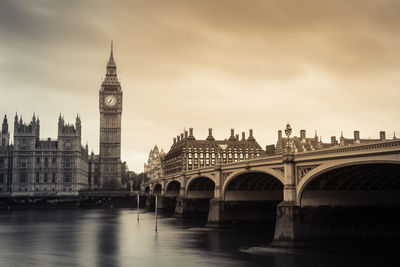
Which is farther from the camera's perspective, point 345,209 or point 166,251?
point 345,209

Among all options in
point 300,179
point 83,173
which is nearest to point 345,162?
point 300,179

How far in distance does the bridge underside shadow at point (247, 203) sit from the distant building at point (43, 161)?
102 meters

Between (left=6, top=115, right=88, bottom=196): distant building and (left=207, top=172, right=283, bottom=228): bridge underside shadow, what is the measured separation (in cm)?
10216

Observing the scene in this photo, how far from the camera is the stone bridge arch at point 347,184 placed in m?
38.5

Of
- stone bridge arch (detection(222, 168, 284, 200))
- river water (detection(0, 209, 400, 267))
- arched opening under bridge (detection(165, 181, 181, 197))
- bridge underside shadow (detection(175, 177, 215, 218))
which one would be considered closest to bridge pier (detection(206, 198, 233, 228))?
stone bridge arch (detection(222, 168, 284, 200))

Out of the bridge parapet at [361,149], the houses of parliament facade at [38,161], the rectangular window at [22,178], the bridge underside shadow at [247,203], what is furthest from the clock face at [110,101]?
the bridge parapet at [361,149]

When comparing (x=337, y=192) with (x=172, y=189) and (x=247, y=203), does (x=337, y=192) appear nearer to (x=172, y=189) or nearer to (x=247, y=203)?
(x=247, y=203)

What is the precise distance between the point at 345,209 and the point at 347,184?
89.9 inches

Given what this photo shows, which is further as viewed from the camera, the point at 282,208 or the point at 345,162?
the point at 282,208

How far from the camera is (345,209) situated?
43.3 metres

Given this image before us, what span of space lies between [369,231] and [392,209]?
351 cm

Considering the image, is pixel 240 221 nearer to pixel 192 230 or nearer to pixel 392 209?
pixel 192 230

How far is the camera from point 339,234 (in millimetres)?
41844

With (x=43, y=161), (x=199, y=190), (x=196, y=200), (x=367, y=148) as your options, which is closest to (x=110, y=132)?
(x=43, y=161)
